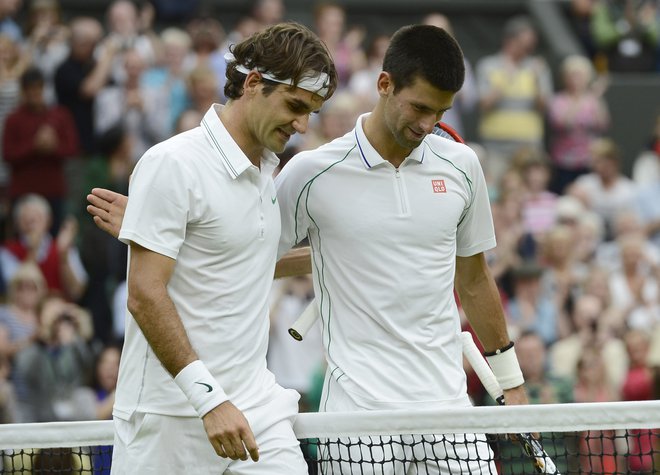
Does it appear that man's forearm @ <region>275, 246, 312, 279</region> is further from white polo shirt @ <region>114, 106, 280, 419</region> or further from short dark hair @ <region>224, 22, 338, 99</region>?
short dark hair @ <region>224, 22, 338, 99</region>

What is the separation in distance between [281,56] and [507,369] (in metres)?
1.59

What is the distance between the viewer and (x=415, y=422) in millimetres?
4969

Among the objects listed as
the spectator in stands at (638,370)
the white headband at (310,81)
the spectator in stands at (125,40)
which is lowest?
the spectator in stands at (638,370)

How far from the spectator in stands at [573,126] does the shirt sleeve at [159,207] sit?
923 cm

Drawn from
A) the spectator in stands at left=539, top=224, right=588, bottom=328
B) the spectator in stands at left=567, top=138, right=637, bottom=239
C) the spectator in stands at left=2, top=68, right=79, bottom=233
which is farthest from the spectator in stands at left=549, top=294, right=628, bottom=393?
the spectator in stands at left=2, top=68, right=79, bottom=233

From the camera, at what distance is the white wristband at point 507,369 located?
5.45 m

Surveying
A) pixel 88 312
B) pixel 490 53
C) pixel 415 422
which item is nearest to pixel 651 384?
pixel 88 312

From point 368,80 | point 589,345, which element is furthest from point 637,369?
point 368,80

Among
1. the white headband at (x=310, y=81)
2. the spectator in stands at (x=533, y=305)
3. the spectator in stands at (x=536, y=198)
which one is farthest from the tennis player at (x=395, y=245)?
the spectator in stands at (x=536, y=198)

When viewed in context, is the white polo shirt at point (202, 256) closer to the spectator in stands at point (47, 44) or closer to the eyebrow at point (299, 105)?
the eyebrow at point (299, 105)

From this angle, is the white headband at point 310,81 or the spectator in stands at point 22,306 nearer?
the white headband at point 310,81

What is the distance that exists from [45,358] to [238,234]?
202 inches

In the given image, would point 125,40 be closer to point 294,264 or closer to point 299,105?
point 294,264

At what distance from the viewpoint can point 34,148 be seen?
1108 cm
